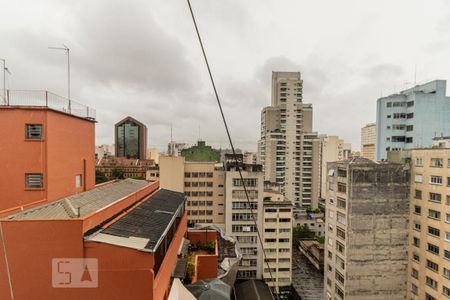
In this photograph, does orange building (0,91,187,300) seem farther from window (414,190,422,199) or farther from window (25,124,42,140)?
window (414,190,422,199)

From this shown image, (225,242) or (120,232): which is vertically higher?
(120,232)

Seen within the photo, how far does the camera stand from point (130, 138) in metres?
95.6

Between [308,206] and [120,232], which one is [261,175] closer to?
[120,232]

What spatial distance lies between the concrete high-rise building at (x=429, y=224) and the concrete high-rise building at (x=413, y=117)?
12.5m

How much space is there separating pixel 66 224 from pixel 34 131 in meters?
4.90

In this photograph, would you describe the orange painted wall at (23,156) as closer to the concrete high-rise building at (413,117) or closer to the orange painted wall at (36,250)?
the orange painted wall at (36,250)

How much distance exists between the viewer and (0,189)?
9.50 metres

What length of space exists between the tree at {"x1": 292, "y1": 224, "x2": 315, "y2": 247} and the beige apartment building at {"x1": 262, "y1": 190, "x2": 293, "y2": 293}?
14649 millimetres

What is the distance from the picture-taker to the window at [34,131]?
948 centimetres

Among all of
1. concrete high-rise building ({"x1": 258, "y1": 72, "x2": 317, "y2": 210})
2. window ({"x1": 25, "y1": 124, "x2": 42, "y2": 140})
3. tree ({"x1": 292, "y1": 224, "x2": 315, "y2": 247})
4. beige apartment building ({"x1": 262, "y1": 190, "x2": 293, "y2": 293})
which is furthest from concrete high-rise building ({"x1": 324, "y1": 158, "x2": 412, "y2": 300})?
concrete high-rise building ({"x1": 258, "y1": 72, "x2": 317, "y2": 210})

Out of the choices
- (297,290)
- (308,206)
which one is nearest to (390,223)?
(297,290)

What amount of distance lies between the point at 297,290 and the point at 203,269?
20.8 m

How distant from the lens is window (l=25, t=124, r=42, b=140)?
373 inches

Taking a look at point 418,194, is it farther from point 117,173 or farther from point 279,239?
point 117,173
